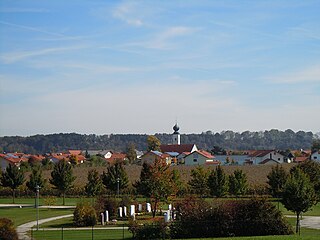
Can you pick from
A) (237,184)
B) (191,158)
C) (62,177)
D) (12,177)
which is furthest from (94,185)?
(191,158)

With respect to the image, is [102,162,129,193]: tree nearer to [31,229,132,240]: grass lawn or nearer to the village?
[31,229,132,240]: grass lawn

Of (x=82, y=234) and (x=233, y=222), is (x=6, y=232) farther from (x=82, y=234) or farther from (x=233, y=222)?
(x=233, y=222)

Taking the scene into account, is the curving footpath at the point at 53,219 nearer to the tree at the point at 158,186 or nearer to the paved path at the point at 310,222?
the paved path at the point at 310,222

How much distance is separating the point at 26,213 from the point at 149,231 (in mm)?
22313

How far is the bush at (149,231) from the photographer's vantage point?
3538 cm

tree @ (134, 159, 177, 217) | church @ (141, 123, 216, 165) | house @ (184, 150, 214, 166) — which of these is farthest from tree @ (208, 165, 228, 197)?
house @ (184, 150, 214, 166)

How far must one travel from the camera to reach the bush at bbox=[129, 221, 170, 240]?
35375 millimetres

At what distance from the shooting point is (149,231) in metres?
35.4

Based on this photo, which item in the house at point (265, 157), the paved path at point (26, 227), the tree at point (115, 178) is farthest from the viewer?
the house at point (265, 157)

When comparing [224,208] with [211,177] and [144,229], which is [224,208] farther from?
[211,177]

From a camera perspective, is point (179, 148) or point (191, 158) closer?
point (191, 158)

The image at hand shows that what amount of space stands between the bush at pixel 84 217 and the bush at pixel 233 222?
359 inches

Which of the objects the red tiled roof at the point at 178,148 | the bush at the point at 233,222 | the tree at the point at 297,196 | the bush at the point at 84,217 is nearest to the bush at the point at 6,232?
the bush at the point at 233,222

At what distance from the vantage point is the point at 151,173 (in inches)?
2002
